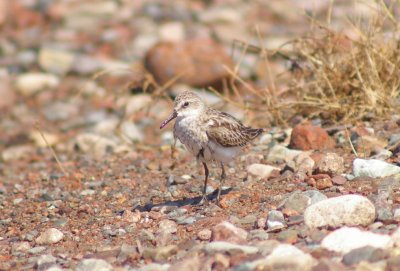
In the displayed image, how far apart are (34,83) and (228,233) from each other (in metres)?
10.3

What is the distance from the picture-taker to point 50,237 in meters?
7.38

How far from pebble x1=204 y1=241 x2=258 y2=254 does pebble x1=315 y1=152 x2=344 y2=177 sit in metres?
2.08

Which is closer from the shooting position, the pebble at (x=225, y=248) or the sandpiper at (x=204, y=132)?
the pebble at (x=225, y=248)

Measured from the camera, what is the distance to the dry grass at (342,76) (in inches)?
375

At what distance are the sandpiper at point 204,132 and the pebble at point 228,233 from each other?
1254 millimetres

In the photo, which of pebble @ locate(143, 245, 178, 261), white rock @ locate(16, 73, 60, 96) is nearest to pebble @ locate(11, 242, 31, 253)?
pebble @ locate(143, 245, 178, 261)

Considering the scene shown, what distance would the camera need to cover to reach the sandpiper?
785cm

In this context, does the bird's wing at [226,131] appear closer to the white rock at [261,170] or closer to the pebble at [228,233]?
the white rock at [261,170]

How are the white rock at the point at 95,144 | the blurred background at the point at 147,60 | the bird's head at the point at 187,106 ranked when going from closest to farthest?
the bird's head at the point at 187,106, the blurred background at the point at 147,60, the white rock at the point at 95,144

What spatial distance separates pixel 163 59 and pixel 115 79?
168 centimetres

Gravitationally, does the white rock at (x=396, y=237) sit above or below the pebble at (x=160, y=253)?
above

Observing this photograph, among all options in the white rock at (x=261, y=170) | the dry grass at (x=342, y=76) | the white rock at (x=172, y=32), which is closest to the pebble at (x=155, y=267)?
the white rock at (x=261, y=170)

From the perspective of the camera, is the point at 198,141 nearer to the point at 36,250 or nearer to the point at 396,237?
the point at 36,250

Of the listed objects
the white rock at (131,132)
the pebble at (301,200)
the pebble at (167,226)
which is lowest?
the white rock at (131,132)
